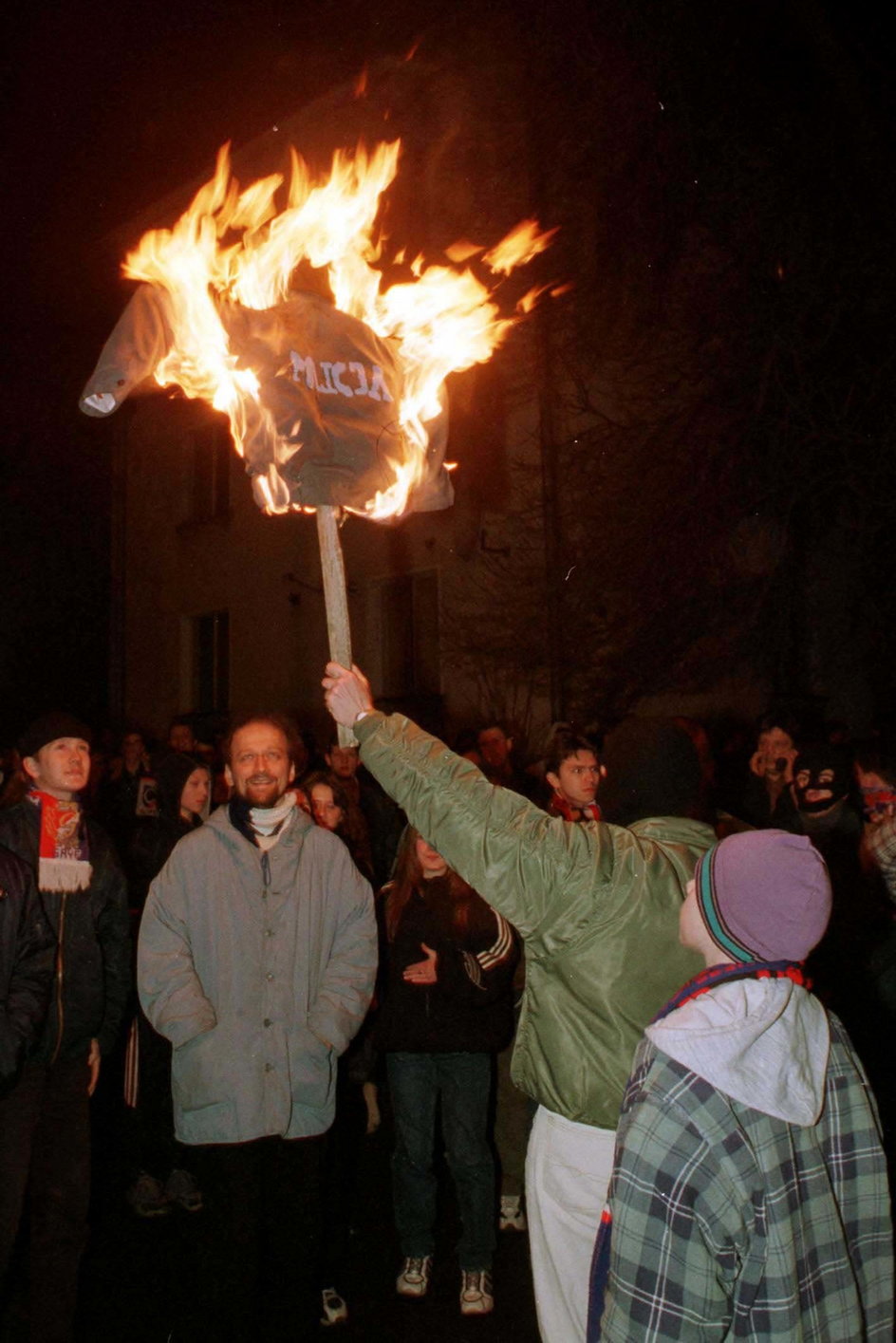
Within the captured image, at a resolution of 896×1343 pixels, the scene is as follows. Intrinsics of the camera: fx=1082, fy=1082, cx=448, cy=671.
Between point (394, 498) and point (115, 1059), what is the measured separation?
518 centimetres

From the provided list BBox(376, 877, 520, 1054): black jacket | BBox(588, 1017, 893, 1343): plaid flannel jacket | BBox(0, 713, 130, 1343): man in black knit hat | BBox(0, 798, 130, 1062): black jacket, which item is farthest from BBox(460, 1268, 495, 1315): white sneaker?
BBox(588, 1017, 893, 1343): plaid flannel jacket

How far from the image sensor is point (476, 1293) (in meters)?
4.83

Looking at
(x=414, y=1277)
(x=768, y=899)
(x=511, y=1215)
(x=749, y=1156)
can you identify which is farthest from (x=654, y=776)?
(x=511, y=1215)

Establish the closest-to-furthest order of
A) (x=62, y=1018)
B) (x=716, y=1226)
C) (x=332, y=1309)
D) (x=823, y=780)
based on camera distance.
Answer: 1. (x=716, y=1226)
2. (x=62, y=1018)
3. (x=332, y=1309)
4. (x=823, y=780)

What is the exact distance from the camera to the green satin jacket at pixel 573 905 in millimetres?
2682

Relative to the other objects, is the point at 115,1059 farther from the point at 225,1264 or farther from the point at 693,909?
the point at 693,909

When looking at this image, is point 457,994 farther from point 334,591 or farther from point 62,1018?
point 334,591

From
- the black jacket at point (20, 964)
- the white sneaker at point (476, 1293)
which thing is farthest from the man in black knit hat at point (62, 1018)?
the white sneaker at point (476, 1293)

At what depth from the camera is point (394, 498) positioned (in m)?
4.14

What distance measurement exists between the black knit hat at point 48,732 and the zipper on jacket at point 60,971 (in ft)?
2.24

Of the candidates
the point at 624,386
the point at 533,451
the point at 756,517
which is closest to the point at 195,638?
the point at 533,451

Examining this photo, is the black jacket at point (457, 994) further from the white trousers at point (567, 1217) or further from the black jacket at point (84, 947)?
the white trousers at point (567, 1217)

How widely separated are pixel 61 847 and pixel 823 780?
411cm

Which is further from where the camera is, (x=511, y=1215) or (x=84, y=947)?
(x=511, y=1215)
